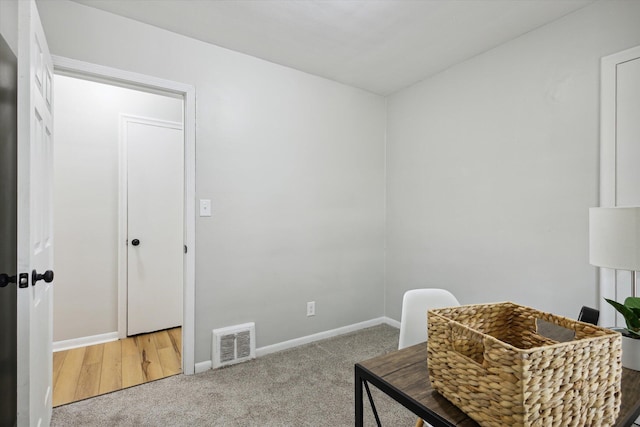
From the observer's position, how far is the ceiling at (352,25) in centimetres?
199

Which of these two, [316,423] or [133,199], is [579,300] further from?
[133,199]

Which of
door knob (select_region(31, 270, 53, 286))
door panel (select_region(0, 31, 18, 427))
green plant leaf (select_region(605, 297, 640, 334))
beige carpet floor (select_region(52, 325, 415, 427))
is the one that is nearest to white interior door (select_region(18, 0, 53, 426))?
door knob (select_region(31, 270, 53, 286))

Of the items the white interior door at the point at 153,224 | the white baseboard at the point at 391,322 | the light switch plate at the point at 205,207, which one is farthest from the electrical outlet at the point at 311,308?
the white interior door at the point at 153,224

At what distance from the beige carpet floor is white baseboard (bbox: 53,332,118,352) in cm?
109

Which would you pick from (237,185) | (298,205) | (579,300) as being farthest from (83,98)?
(579,300)

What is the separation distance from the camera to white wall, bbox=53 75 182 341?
285cm

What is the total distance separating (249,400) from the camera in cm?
206

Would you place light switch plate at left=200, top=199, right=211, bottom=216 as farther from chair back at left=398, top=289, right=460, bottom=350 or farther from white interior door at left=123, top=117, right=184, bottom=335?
chair back at left=398, top=289, right=460, bottom=350

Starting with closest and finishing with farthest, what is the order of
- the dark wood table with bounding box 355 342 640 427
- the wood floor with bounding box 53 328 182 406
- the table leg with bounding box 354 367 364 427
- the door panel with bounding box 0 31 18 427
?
1. the dark wood table with bounding box 355 342 640 427
2. the table leg with bounding box 354 367 364 427
3. the door panel with bounding box 0 31 18 427
4. the wood floor with bounding box 53 328 182 406

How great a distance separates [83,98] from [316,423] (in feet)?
10.7

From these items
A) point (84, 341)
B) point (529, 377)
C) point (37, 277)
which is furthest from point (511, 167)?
point (84, 341)

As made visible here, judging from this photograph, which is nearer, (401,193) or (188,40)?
(188,40)

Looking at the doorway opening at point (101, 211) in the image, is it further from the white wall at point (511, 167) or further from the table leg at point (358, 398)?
the white wall at point (511, 167)

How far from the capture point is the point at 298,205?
2.92 m
